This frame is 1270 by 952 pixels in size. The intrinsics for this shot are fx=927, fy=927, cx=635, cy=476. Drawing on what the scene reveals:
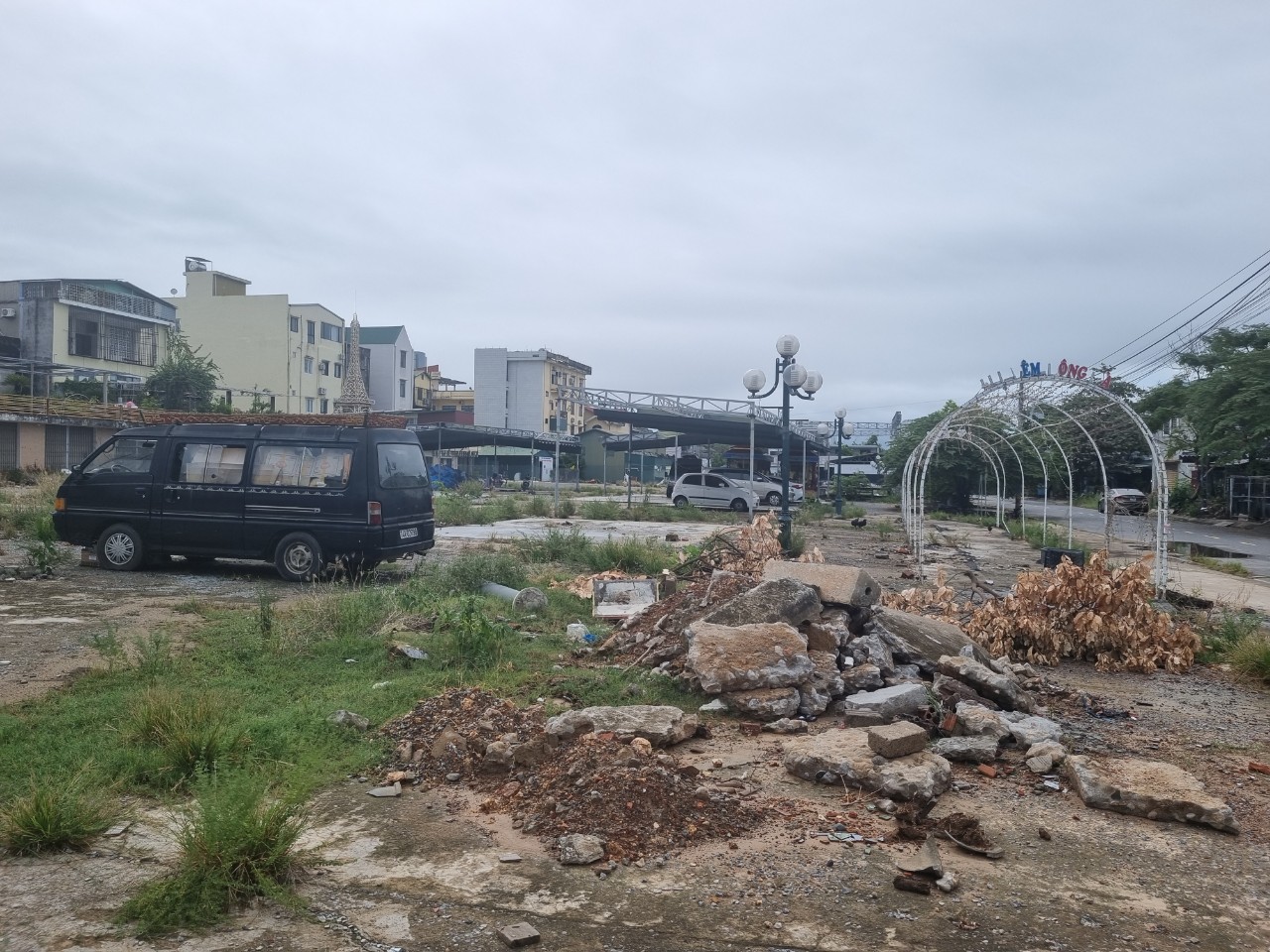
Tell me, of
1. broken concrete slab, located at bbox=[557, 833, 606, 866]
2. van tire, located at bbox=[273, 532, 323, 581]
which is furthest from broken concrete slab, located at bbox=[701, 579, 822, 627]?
van tire, located at bbox=[273, 532, 323, 581]

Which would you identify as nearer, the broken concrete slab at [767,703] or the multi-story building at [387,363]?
the broken concrete slab at [767,703]

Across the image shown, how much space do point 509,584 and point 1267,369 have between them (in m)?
28.7

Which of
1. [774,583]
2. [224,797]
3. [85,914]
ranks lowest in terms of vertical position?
[85,914]

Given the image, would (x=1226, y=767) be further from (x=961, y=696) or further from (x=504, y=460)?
(x=504, y=460)

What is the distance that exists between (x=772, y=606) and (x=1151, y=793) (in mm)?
3142

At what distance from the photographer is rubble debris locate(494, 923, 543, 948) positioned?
3.29 m

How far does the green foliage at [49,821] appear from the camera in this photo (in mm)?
3906

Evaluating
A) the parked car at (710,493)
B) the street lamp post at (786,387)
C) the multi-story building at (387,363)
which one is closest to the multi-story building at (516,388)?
the multi-story building at (387,363)

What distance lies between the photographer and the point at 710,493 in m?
33.0

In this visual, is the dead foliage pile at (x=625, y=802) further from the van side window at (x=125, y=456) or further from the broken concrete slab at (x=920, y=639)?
the van side window at (x=125, y=456)

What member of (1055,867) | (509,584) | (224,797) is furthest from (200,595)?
(1055,867)

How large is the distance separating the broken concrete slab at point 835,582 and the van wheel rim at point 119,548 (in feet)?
29.4

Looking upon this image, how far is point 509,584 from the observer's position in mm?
11297

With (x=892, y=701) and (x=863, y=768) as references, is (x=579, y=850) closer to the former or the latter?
(x=863, y=768)
